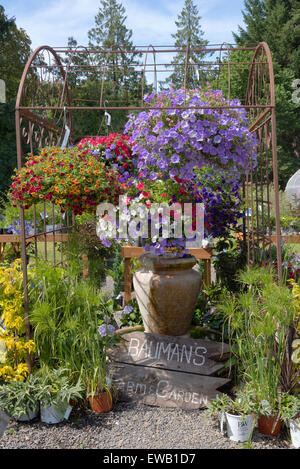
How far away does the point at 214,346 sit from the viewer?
300 cm

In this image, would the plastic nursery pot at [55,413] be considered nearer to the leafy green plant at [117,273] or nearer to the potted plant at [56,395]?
the potted plant at [56,395]

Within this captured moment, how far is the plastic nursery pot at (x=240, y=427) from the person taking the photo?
2.27 meters

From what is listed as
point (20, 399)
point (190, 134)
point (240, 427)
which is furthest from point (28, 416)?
point (190, 134)

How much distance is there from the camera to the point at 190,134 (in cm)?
271

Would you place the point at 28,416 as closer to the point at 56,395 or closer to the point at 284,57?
the point at 56,395

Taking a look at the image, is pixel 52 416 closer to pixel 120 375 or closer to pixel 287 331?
pixel 120 375

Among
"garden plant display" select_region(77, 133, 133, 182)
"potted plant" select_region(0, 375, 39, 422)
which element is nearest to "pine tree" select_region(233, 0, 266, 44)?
"garden plant display" select_region(77, 133, 133, 182)

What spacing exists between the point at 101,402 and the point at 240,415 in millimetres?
873

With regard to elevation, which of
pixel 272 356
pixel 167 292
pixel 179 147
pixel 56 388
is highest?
pixel 179 147

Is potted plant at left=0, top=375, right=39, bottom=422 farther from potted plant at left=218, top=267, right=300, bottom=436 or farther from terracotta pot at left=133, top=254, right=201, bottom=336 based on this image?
potted plant at left=218, top=267, right=300, bottom=436

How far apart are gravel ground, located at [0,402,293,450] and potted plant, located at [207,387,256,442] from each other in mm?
55

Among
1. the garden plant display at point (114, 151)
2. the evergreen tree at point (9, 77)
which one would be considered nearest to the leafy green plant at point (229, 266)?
the garden plant display at point (114, 151)

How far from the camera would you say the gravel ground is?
89.4 inches

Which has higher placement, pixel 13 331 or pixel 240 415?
pixel 13 331
